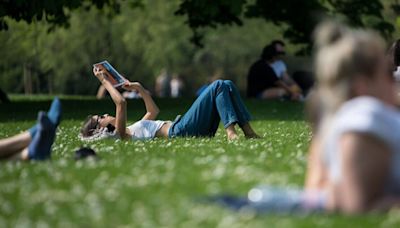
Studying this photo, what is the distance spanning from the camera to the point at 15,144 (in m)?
11.0

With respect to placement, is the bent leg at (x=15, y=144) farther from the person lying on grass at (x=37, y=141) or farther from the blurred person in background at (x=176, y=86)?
the blurred person in background at (x=176, y=86)

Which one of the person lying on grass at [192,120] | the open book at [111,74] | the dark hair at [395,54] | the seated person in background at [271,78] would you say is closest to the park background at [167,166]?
the person lying on grass at [192,120]

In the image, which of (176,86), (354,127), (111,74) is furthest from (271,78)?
(176,86)

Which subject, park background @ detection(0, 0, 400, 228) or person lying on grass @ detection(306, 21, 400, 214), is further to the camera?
park background @ detection(0, 0, 400, 228)

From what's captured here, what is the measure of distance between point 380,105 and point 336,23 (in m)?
0.82

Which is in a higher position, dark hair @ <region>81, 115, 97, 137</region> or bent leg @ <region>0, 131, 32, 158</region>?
bent leg @ <region>0, 131, 32, 158</region>

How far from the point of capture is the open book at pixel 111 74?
50.6ft

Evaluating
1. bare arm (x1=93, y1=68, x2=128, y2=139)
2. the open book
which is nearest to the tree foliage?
the open book

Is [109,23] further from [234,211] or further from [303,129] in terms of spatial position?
[234,211]

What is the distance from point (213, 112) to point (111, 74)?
1.55 meters

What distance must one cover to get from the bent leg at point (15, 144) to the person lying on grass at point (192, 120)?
158 inches

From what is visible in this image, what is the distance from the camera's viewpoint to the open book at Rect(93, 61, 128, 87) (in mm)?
15422

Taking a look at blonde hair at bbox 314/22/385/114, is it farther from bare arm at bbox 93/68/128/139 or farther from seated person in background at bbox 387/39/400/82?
bare arm at bbox 93/68/128/139

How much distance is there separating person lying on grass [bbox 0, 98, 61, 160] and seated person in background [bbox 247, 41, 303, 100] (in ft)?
59.7
